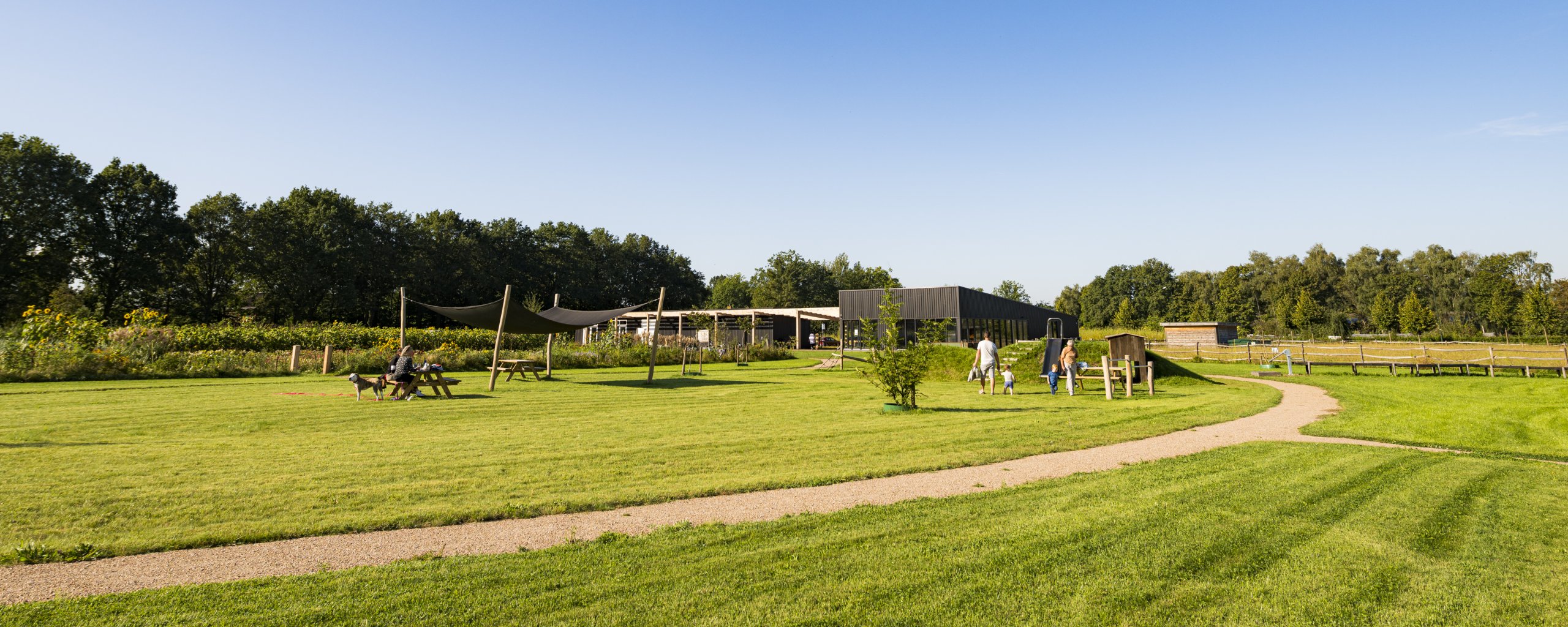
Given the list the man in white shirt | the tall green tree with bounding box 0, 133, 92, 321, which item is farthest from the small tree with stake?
the tall green tree with bounding box 0, 133, 92, 321

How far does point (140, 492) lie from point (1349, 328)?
3956 inches

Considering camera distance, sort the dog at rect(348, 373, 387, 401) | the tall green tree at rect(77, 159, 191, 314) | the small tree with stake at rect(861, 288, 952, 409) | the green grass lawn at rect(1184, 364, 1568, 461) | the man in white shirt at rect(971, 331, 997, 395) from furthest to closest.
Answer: the tall green tree at rect(77, 159, 191, 314)
the man in white shirt at rect(971, 331, 997, 395)
the dog at rect(348, 373, 387, 401)
the small tree with stake at rect(861, 288, 952, 409)
the green grass lawn at rect(1184, 364, 1568, 461)

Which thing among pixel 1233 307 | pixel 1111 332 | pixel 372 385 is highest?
pixel 1233 307

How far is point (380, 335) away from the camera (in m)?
26.7

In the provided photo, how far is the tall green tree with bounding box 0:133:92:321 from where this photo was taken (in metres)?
36.3

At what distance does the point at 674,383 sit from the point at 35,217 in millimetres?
40759

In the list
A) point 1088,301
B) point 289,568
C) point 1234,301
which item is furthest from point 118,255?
point 1088,301

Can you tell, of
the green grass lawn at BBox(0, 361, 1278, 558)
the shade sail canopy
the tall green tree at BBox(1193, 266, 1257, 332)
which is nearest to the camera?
the green grass lawn at BBox(0, 361, 1278, 558)

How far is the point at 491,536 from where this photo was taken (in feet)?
14.4

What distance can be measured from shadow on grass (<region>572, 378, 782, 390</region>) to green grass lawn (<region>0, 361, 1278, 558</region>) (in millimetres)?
2538

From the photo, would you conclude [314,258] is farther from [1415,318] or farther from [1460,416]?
[1415,318]

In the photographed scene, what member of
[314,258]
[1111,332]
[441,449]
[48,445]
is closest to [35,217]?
[314,258]

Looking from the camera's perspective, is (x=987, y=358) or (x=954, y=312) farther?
(x=954, y=312)

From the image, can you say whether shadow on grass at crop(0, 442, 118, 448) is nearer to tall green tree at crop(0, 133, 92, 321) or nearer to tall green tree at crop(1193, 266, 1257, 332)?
tall green tree at crop(0, 133, 92, 321)
